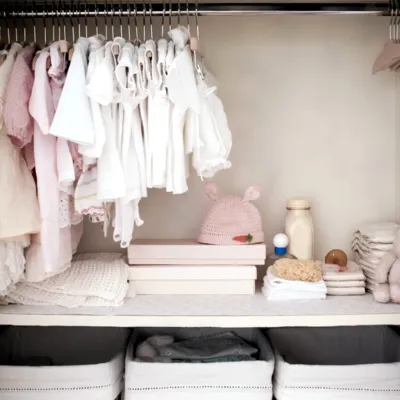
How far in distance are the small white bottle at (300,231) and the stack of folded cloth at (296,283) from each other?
0.18 meters

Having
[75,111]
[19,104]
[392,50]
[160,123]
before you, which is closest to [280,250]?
[160,123]

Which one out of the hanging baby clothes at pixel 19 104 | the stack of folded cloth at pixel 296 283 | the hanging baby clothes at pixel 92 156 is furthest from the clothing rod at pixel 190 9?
the stack of folded cloth at pixel 296 283

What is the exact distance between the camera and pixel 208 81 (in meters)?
1.70

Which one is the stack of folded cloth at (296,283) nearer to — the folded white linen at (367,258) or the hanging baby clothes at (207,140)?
the folded white linen at (367,258)

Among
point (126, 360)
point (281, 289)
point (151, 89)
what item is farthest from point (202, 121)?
point (126, 360)

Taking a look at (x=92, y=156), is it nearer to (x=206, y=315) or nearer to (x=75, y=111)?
(x=75, y=111)

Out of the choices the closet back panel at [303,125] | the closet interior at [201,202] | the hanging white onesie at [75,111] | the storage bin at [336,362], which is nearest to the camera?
the hanging white onesie at [75,111]

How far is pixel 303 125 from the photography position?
200 cm

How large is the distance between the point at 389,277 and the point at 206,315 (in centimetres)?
61

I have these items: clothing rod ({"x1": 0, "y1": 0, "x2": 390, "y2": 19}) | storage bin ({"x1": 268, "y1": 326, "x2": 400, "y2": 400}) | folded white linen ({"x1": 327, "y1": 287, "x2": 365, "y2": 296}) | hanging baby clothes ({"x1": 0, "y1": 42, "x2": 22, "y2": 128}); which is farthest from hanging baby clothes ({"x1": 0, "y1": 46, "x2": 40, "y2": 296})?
folded white linen ({"x1": 327, "y1": 287, "x2": 365, "y2": 296})

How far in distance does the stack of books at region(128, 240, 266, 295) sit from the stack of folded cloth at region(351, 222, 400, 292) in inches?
15.1

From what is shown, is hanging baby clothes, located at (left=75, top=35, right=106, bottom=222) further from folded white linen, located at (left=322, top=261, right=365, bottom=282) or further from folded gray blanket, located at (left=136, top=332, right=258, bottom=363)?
folded white linen, located at (left=322, top=261, right=365, bottom=282)

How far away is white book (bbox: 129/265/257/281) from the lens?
1705 mm

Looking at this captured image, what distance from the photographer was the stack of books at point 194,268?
1708 millimetres
